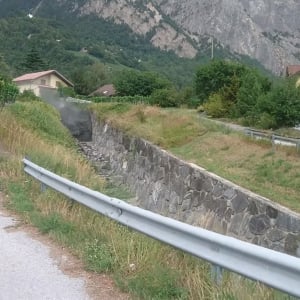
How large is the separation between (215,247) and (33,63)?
117 m

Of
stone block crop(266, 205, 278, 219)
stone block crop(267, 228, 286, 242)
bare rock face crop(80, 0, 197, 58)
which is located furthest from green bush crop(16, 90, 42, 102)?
bare rock face crop(80, 0, 197, 58)

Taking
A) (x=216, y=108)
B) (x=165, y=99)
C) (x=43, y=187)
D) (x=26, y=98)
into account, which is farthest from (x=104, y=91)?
(x=43, y=187)

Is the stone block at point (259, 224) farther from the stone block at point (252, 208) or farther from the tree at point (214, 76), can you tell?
the tree at point (214, 76)

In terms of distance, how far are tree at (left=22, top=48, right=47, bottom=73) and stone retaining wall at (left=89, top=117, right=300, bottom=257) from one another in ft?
278

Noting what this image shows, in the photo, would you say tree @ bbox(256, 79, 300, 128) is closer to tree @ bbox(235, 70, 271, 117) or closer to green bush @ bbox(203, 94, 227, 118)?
tree @ bbox(235, 70, 271, 117)

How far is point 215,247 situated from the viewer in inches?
177

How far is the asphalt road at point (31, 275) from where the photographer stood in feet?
16.2

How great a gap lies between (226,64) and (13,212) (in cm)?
5983

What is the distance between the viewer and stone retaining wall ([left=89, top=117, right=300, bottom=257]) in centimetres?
1245

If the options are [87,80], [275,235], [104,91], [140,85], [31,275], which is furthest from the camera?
[87,80]

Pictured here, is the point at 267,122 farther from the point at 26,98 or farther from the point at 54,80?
the point at 54,80

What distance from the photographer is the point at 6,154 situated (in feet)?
44.1

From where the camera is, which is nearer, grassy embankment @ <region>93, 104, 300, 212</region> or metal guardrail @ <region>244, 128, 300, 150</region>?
grassy embankment @ <region>93, 104, 300, 212</region>

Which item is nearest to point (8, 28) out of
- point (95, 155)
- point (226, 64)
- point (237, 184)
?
point (226, 64)
